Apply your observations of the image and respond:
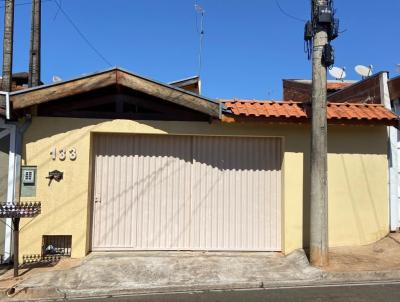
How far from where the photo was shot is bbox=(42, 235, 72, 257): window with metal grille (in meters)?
9.07

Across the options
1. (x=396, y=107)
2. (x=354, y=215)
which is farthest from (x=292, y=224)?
(x=396, y=107)

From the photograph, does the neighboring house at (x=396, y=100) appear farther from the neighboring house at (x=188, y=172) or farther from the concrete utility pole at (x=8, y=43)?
the concrete utility pole at (x=8, y=43)

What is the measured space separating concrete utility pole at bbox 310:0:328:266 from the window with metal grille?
503 centimetres

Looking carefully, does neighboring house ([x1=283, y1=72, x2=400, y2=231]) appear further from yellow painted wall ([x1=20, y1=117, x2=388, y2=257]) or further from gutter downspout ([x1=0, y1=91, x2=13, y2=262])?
gutter downspout ([x1=0, y1=91, x2=13, y2=262])

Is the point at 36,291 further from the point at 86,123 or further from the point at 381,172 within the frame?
the point at 381,172

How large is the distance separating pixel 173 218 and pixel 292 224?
2.60m

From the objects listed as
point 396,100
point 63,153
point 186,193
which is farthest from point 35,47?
point 396,100

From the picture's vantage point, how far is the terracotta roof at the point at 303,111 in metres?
9.05

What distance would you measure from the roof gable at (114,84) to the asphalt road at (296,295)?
3.74 meters

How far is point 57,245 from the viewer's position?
30.0ft

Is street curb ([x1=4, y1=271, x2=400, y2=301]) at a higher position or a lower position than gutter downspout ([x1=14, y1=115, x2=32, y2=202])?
lower

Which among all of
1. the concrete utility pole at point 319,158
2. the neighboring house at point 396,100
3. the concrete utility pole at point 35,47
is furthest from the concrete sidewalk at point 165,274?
the concrete utility pole at point 35,47

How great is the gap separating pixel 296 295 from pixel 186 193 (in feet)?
11.8

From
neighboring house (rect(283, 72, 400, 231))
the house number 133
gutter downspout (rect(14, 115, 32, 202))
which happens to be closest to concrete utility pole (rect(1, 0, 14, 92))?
gutter downspout (rect(14, 115, 32, 202))
